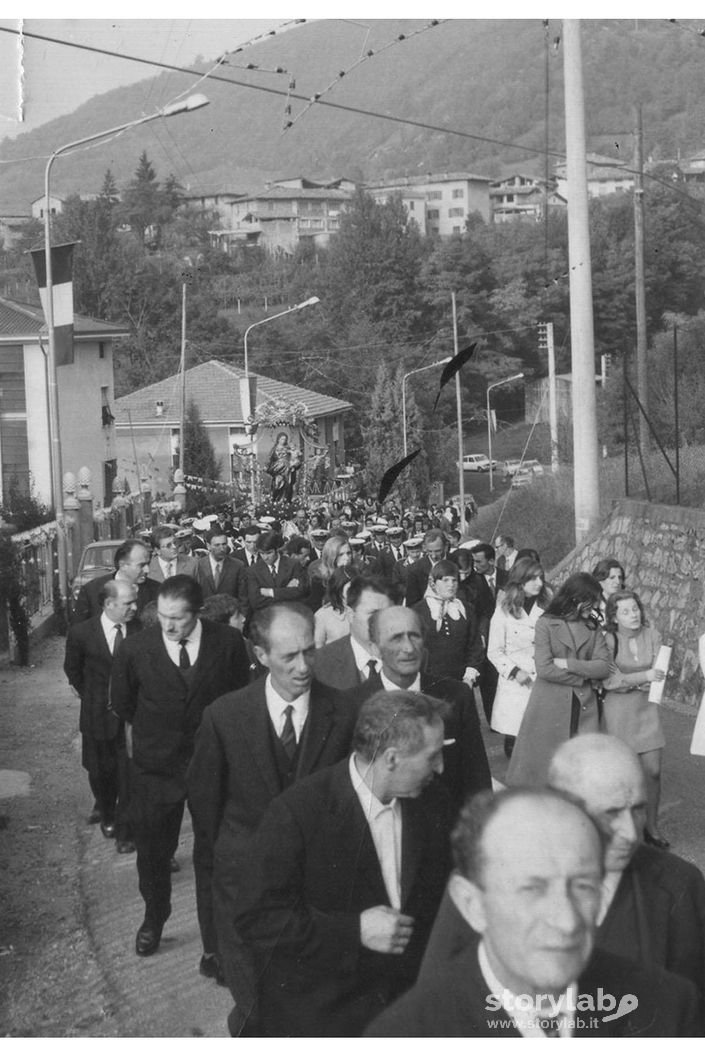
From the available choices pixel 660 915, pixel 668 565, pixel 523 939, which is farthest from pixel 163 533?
pixel 523 939

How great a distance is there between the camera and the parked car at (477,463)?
35.0ft

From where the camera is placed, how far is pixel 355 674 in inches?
239

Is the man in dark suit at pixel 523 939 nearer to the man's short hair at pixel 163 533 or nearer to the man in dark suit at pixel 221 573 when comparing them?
the man in dark suit at pixel 221 573

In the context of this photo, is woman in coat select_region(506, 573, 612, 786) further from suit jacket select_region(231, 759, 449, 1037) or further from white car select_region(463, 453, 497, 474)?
suit jacket select_region(231, 759, 449, 1037)

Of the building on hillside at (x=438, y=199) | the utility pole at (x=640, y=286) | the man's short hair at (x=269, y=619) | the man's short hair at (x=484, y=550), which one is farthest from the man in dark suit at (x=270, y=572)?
the man's short hair at (x=269, y=619)

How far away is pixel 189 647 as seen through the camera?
245 inches

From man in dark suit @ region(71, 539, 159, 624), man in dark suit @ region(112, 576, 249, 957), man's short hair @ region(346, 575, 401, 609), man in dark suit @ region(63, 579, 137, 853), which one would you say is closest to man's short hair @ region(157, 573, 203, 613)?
man in dark suit @ region(112, 576, 249, 957)

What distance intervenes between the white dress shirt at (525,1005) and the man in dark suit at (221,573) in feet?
27.4

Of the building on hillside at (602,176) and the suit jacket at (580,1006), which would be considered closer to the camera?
the suit jacket at (580,1006)

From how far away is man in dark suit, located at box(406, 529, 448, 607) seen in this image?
11102 mm

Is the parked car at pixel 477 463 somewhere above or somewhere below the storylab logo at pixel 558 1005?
above

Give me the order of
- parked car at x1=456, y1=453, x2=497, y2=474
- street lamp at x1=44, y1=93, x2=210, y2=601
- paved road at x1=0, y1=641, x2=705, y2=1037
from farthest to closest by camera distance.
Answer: parked car at x1=456, y1=453, x2=497, y2=474 < street lamp at x1=44, y1=93, x2=210, y2=601 < paved road at x1=0, y1=641, x2=705, y2=1037

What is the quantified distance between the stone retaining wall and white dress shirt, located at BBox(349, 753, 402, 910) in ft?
31.4

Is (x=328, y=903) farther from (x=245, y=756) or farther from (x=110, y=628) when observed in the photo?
(x=110, y=628)
